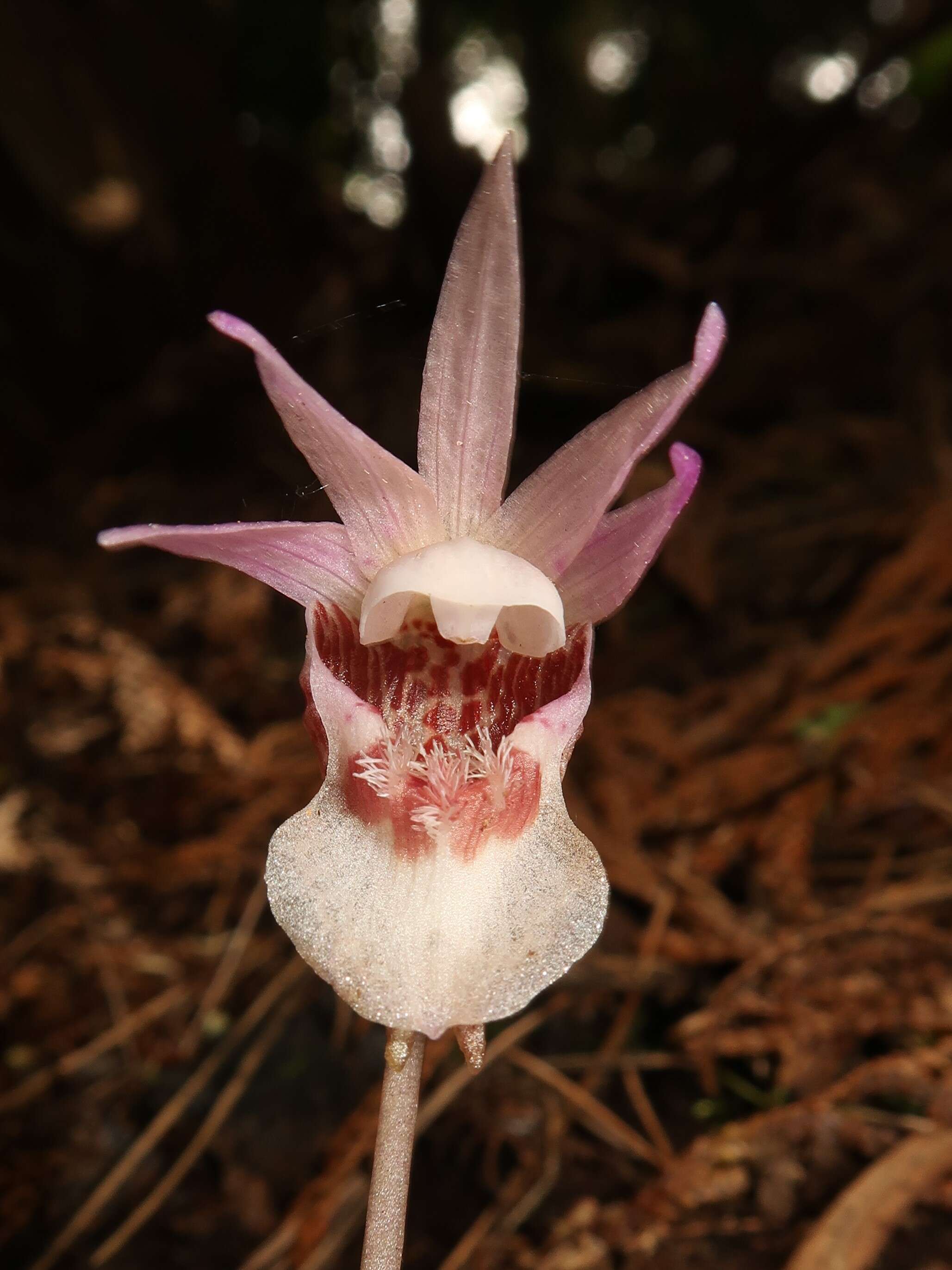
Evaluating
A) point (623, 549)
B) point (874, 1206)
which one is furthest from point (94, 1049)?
point (623, 549)

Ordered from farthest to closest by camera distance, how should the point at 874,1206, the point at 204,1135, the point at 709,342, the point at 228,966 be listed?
the point at 228,966 < the point at 204,1135 < the point at 874,1206 < the point at 709,342

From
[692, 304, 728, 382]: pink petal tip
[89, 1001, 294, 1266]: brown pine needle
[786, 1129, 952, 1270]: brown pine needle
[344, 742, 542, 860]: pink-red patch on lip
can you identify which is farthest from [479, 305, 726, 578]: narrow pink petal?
[89, 1001, 294, 1266]: brown pine needle

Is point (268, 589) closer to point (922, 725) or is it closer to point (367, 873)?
point (922, 725)

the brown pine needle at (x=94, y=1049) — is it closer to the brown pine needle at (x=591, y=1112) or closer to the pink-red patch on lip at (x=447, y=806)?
the brown pine needle at (x=591, y=1112)

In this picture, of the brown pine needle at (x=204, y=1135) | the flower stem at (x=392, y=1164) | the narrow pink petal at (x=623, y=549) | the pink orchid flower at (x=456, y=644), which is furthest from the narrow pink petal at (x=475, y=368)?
the brown pine needle at (x=204, y=1135)

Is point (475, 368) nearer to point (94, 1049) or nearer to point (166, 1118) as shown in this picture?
point (166, 1118)

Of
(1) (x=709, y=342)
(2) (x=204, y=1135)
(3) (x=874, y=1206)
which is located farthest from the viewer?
(2) (x=204, y=1135)

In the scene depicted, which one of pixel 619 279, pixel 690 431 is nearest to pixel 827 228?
pixel 619 279

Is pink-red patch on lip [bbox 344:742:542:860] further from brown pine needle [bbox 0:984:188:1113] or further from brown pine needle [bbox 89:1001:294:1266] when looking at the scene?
brown pine needle [bbox 0:984:188:1113]
